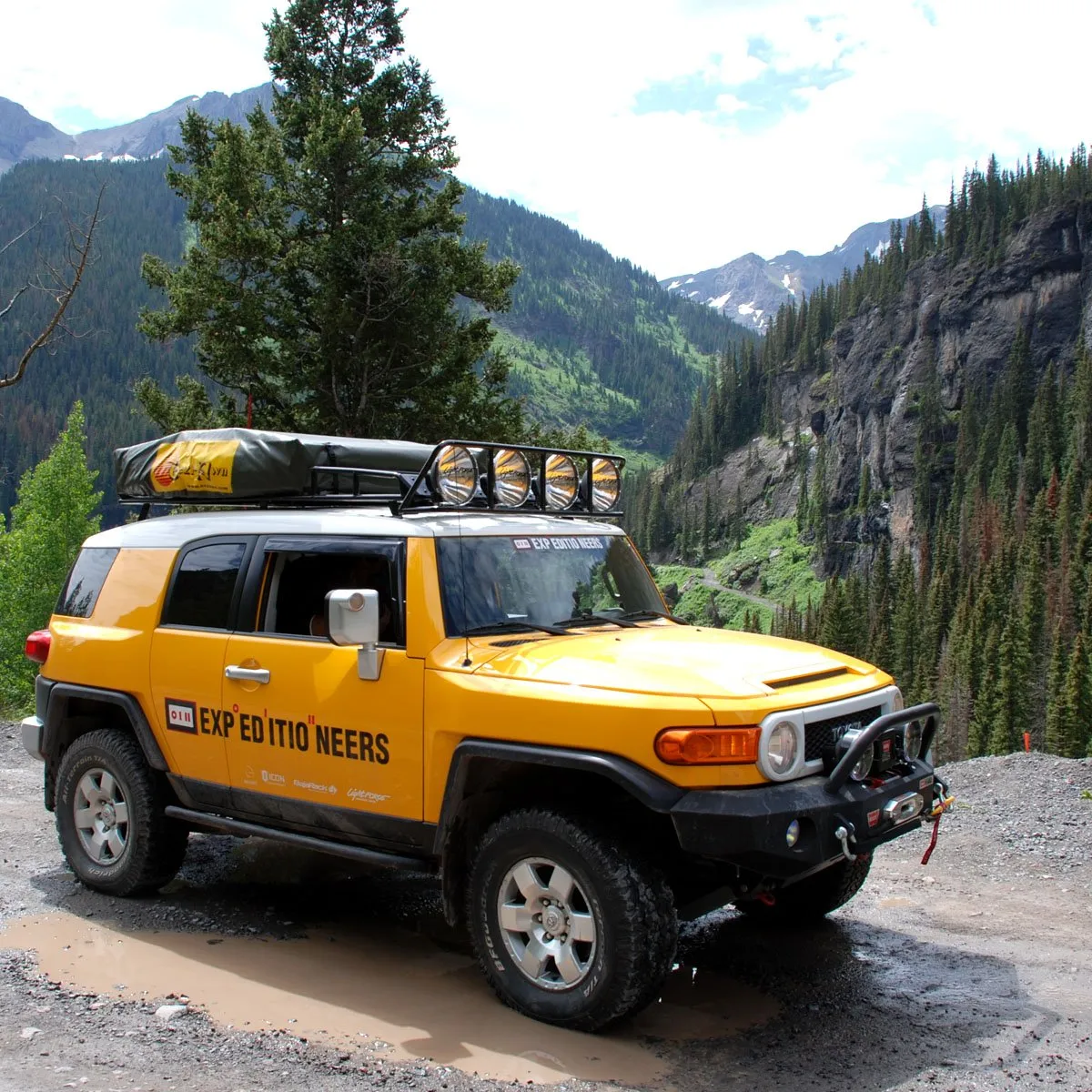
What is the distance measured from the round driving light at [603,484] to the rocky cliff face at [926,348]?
492 feet

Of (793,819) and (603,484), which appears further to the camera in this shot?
(603,484)

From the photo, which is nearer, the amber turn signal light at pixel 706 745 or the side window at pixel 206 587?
the amber turn signal light at pixel 706 745

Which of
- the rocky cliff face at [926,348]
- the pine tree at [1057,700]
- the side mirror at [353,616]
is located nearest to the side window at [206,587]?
the side mirror at [353,616]

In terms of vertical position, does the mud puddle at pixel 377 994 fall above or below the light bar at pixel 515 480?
below

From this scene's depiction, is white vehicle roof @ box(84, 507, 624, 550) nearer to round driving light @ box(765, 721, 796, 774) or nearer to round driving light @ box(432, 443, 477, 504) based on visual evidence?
round driving light @ box(432, 443, 477, 504)

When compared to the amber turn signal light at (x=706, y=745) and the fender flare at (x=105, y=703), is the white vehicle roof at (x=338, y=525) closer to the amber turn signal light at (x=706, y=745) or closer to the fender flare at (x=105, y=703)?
the fender flare at (x=105, y=703)

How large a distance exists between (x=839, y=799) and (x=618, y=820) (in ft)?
3.21

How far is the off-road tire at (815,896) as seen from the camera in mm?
6074

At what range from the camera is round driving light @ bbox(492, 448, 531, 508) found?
5.85 m

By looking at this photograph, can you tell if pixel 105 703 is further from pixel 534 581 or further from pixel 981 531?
pixel 981 531

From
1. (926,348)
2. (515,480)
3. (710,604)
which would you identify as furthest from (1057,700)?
(926,348)

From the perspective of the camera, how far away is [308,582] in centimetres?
590

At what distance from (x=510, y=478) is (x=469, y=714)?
155cm

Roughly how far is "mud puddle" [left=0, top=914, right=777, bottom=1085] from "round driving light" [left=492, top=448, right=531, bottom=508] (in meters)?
2.52
